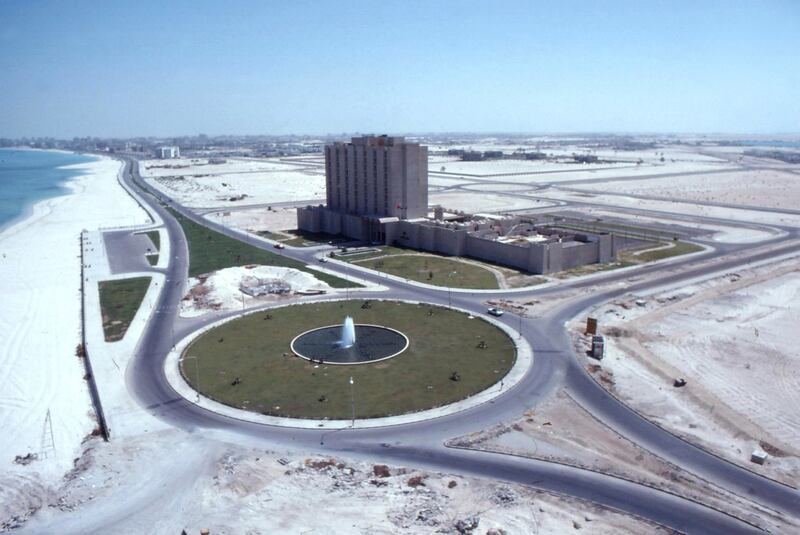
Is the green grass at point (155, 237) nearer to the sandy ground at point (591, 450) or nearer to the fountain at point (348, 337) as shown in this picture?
the fountain at point (348, 337)

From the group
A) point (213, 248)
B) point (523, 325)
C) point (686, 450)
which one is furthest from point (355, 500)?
point (213, 248)

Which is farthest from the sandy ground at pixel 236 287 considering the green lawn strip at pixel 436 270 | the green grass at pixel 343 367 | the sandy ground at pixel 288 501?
the sandy ground at pixel 288 501

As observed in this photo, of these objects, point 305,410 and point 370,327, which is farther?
point 370,327

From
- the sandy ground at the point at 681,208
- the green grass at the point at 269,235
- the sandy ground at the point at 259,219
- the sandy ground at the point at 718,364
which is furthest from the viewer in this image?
the sandy ground at the point at 681,208

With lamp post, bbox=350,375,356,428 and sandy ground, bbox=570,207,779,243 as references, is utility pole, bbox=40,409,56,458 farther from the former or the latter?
sandy ground, bbox=570,207,779,243

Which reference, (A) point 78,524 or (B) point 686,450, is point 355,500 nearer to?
(A) point 78,524

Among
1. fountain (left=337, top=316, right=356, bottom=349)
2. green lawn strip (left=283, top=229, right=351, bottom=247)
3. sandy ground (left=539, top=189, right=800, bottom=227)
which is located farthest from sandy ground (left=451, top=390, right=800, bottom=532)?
sandy ground (left=539, top=189, right=800, bottom=227)
